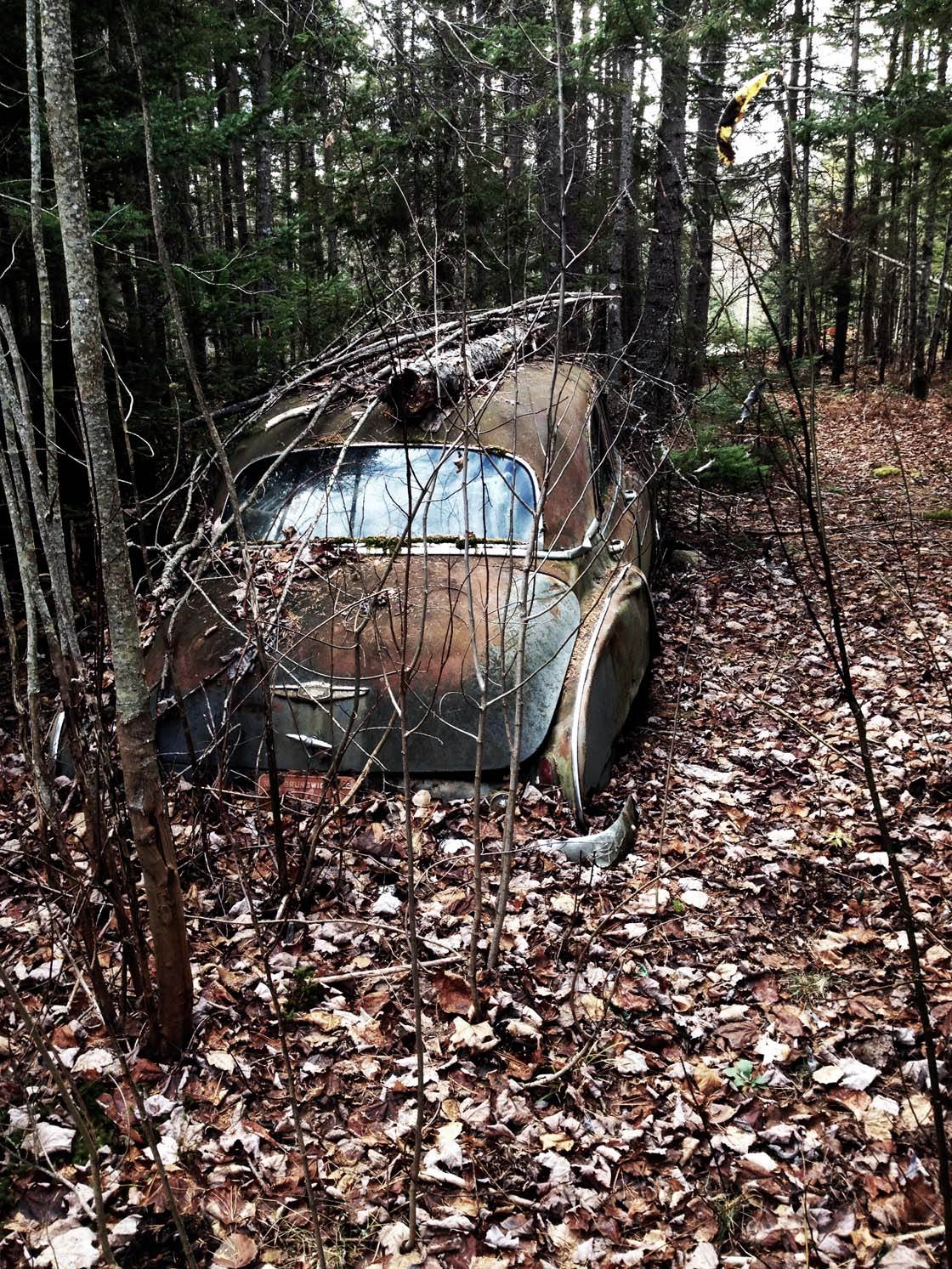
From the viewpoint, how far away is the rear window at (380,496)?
4516mm

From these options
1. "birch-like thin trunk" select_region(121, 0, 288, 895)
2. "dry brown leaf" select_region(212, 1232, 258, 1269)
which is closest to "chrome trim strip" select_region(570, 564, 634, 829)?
"birch-like thin trunk" select_region(121, 0, 288, 895)

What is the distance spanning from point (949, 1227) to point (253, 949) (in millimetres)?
2406

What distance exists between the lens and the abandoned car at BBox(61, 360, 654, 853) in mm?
3619

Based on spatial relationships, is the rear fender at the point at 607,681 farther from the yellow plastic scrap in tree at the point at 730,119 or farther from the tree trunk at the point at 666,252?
the tree trunk at the point at 666,252

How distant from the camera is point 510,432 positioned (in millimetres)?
4801

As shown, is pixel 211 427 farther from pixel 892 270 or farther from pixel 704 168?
pixel 892 270

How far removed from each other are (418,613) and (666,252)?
737 centimetres

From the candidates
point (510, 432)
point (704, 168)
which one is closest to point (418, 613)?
point (510, 432)

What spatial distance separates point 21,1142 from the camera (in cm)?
237

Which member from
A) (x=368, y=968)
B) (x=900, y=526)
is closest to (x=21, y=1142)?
(x=368, y=968)

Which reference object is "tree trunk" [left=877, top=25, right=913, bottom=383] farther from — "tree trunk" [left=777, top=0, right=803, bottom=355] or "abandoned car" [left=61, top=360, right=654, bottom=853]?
"abandoned car" [left=61, top=360, right=654, bottom=853]

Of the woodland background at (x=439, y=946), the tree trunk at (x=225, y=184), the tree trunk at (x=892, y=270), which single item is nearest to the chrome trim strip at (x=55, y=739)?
the woodland background at (x=439, y=946)

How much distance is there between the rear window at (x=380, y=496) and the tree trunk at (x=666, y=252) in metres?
5.06

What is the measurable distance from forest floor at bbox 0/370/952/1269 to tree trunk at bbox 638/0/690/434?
6164 millimetres
